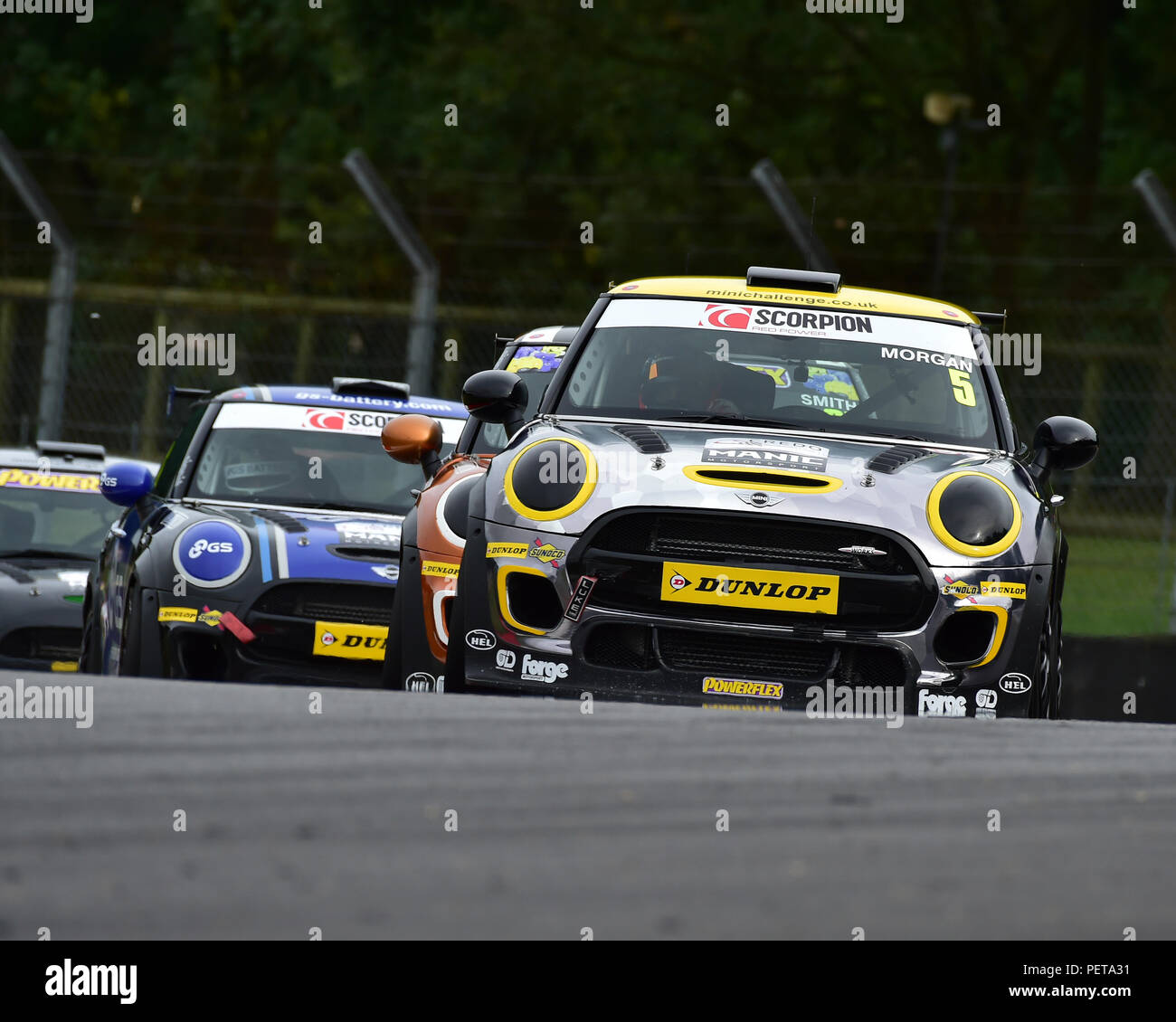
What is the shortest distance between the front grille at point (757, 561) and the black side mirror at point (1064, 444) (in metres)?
1.06

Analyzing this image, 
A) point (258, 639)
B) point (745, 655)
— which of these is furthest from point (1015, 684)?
point (258, 639)

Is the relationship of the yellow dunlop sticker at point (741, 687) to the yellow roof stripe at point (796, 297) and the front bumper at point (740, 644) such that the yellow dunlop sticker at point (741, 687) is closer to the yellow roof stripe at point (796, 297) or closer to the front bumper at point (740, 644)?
the front bumper at point (740, 644)

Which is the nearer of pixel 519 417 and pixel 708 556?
pixel 708 556

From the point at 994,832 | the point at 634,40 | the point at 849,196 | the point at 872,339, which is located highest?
the point at 634,40

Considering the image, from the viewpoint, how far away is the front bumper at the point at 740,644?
6289 millimetres

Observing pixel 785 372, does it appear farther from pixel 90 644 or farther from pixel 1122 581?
pixel 1122 581

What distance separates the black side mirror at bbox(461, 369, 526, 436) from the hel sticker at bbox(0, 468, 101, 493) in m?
4.87

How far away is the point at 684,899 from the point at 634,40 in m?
28.9

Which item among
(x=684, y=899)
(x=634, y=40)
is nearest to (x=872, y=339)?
(x=684, y=899)

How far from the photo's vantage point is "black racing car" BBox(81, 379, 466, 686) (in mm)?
8164

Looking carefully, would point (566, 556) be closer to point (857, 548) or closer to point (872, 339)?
point (857, 548)

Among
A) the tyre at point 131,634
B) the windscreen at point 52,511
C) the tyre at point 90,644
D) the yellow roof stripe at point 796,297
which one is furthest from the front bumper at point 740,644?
the windscreen at point 52,511

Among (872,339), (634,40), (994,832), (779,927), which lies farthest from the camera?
(634,40)

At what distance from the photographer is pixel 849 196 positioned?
28.5 meters
